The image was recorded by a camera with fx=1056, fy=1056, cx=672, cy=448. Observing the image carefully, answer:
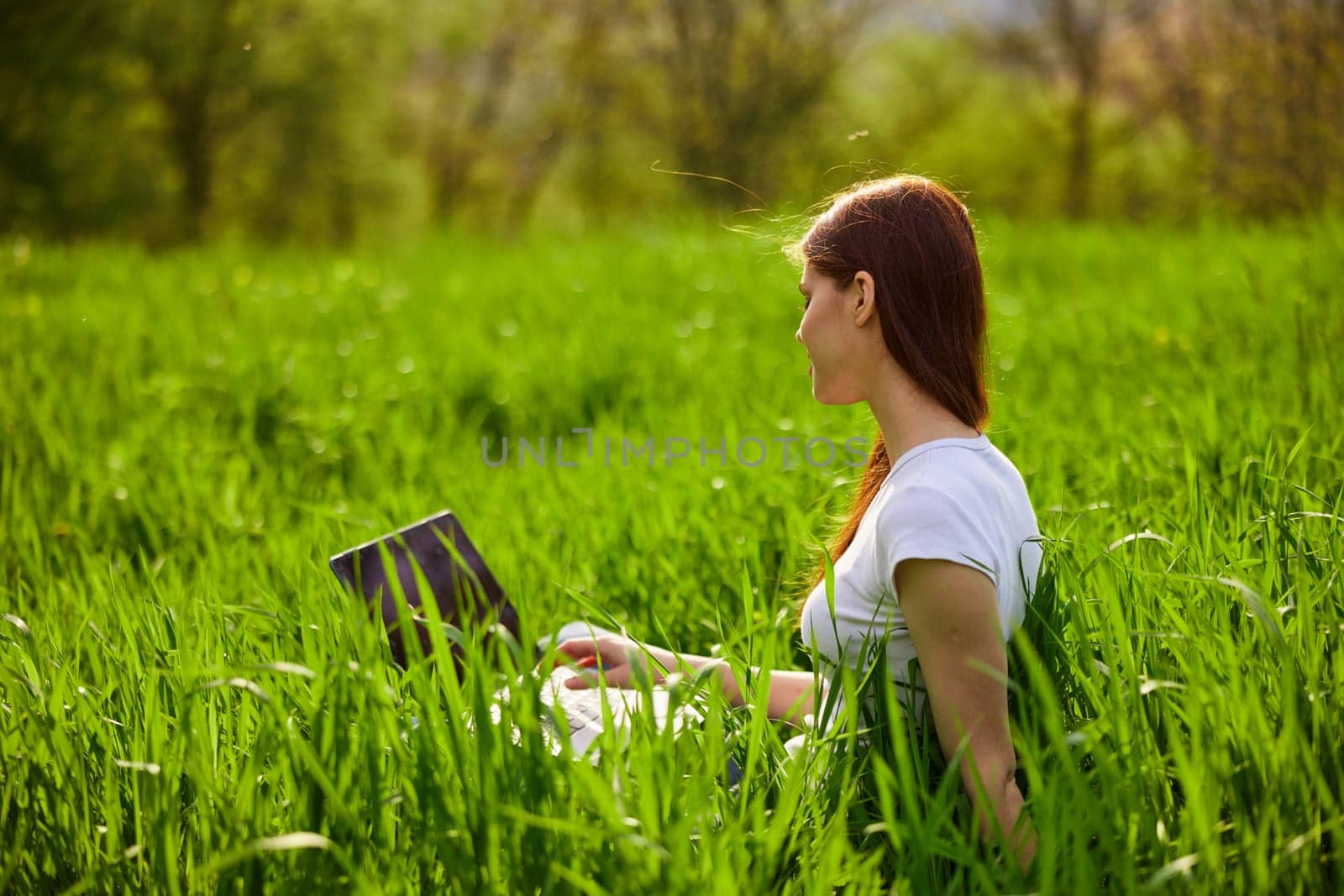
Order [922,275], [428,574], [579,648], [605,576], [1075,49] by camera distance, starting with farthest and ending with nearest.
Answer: [1075,49] < [605,576] < [428,574] < [579,648] < [922,275]

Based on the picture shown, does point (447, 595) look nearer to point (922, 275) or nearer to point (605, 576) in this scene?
point (605, 576)

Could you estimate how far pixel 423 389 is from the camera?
220 inches

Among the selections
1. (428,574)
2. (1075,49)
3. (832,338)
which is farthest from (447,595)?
(1075,49)

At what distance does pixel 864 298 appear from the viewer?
6.57 feet

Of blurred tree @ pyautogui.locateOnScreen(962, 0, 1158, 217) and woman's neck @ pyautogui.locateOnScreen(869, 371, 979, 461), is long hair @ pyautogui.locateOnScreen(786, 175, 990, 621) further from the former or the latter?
blurred tree @ pyautogui.locateOnScreen(962, 0, 1158, 217)

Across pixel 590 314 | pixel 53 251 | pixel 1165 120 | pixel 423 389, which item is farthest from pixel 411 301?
pixel 1165 120

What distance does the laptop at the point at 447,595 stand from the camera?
7.10 ft

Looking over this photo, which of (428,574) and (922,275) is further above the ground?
(922,275)

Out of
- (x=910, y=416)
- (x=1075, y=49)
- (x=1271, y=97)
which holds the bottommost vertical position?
(x=910, y=416)

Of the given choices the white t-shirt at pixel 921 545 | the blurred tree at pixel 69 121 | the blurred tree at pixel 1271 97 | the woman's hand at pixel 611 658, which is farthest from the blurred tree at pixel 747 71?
the white t-shirt at pixel 921 545

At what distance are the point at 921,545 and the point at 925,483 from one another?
0.40 ft

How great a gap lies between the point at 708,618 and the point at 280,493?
87.1 inches

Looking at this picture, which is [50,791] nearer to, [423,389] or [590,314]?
[423,389]

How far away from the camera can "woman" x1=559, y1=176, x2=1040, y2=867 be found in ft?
5.66
